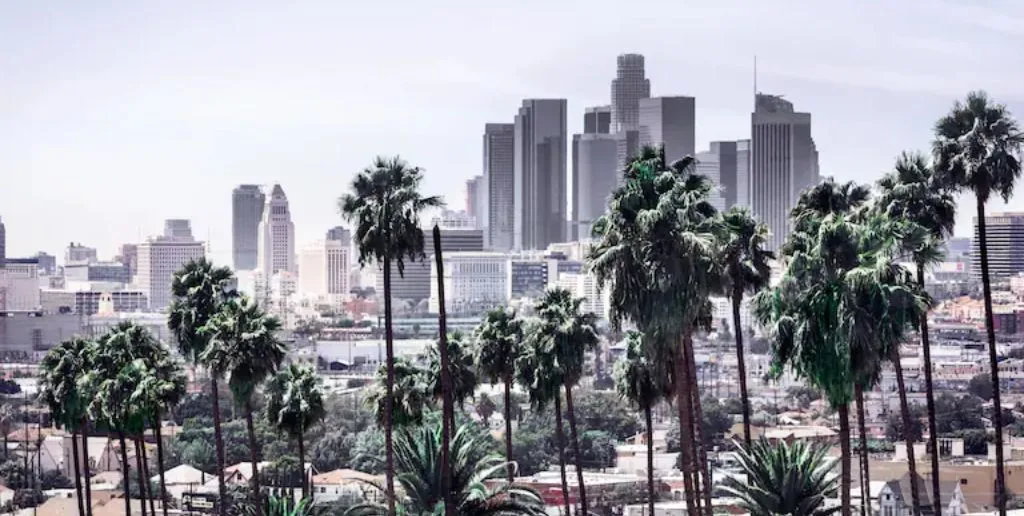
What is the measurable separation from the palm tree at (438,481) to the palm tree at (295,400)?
12.9 m

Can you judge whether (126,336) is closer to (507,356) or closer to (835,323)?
(507,356)

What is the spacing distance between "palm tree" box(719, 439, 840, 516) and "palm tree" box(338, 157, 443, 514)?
7.67 meters

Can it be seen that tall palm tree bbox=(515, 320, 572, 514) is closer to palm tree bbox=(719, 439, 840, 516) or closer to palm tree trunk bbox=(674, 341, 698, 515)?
palm tree trunk bbox=(674, 341, 698, 515)

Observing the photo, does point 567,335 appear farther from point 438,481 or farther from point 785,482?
point 785,482

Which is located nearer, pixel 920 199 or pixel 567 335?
pixel 920 199

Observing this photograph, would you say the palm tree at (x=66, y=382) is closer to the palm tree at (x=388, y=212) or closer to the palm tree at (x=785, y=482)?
the palm tree at (x=388, y=212)

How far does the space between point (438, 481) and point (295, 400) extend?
1401cm

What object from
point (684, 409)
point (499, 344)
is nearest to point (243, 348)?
point (499, 344)

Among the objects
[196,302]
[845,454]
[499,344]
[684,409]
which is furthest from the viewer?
[499,344]

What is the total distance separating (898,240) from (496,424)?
132m

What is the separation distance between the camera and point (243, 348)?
41719mm

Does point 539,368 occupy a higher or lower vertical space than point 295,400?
higher

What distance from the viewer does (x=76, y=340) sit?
5447 centimetres

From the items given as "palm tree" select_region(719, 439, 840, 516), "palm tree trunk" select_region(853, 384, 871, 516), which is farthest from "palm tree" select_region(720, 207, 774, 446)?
"palm tree" select_region(719, 439, 840, 516)
